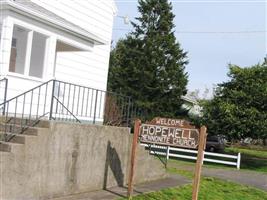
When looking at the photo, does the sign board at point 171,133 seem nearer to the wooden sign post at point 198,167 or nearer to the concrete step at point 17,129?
the wooden sign post at point 198,167

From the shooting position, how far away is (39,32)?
1238 centimetres

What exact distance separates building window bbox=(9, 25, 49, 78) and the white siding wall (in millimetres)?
2950


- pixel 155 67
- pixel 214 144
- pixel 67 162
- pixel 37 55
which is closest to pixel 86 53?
pixel 37 55

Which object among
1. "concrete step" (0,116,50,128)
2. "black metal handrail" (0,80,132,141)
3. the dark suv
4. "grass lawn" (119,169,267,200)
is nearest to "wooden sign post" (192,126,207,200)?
"grass lawn" (119,169,267,200)

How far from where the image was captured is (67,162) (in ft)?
35.0

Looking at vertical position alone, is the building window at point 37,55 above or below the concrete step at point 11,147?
above

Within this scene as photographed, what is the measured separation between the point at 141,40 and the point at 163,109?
5.85 meters

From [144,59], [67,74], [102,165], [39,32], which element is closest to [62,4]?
[67,74]

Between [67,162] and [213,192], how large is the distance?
5486 millimetres

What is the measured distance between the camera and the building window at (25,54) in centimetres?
1276

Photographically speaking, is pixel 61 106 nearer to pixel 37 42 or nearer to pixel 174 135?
pixel 37 42

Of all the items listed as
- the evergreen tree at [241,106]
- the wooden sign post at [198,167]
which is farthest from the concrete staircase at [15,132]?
the evergreen tree at [241,106]

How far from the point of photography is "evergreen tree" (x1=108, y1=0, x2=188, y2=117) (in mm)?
36188

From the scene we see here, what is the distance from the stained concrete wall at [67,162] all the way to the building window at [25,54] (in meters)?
2.65
